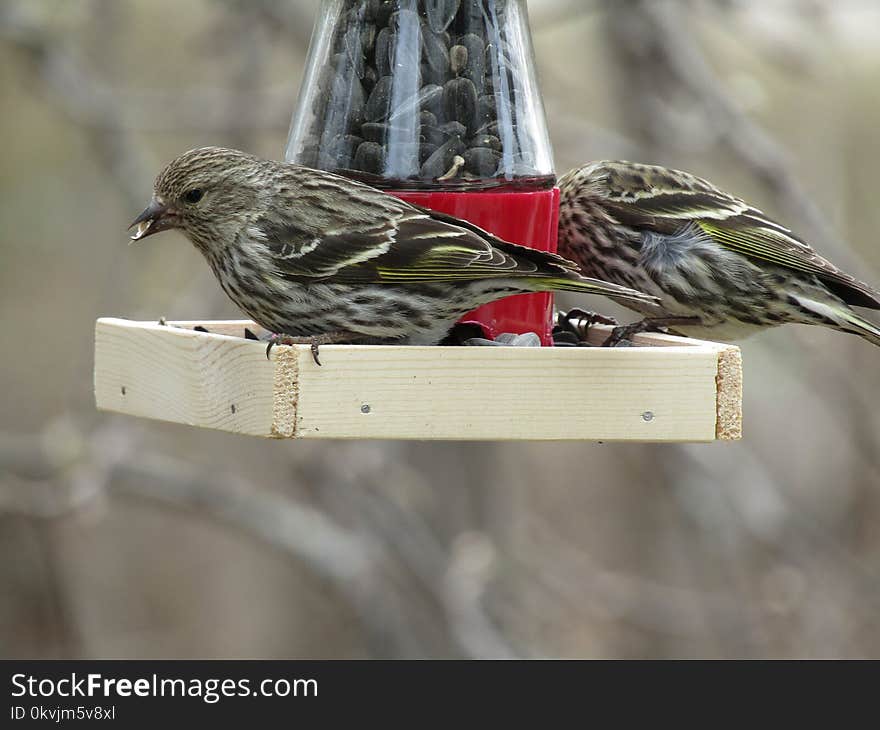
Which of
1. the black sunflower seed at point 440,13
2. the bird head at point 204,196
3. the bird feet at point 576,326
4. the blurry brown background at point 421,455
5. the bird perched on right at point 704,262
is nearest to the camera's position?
the bird head at point 204,196

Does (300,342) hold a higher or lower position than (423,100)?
lower

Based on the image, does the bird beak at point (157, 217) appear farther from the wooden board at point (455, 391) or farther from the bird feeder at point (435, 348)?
the wooden board at point (455, 391)

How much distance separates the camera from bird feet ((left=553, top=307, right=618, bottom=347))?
5.93m

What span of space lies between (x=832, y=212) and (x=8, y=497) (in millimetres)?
5611

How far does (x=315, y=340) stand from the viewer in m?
4.60

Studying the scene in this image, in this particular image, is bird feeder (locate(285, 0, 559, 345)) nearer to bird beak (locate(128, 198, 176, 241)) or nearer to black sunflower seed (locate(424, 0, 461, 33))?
black sunflower seed (locate(424, 0, 461, 33))

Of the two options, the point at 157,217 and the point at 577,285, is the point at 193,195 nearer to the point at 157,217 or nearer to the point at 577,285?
the point at 157,217

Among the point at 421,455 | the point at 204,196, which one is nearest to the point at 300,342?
the point at 204,196

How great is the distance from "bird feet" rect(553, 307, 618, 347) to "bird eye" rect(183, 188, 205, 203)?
157cm

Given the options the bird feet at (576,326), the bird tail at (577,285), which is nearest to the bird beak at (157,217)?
the bird tail at (577,285)

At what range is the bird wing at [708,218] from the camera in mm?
5723

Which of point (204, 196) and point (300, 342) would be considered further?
point (204, 196)

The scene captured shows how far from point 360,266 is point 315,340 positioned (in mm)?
317

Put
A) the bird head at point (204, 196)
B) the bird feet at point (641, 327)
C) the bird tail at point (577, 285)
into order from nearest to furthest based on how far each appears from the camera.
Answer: the bird tail at point (577, 285)
the bird head at point (204, 196)
the bird feet at point (641, 327)
